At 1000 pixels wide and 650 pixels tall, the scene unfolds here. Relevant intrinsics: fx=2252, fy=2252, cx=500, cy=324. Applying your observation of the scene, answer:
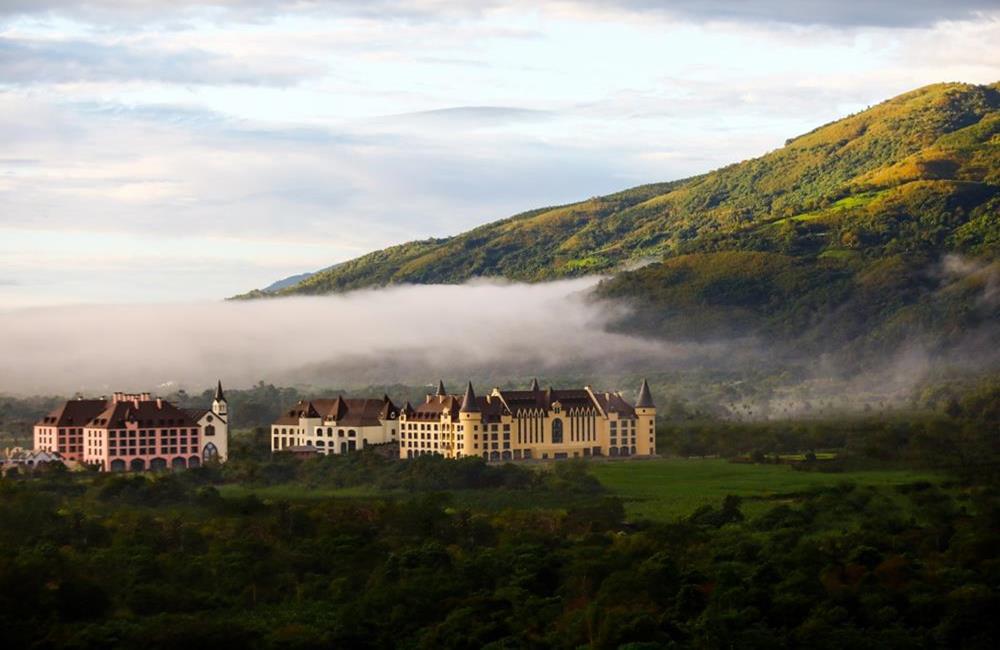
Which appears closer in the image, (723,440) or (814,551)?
(814,551)

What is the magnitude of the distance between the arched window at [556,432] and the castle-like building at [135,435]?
20.6 m

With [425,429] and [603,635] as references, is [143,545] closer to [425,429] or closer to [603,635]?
[603,635]

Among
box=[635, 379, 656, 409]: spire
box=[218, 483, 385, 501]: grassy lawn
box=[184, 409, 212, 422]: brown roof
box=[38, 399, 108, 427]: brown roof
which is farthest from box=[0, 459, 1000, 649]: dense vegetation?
box=[635, 379, 656, 409]: spire

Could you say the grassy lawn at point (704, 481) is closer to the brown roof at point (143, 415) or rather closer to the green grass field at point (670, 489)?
the green grass field at point (670, 489)

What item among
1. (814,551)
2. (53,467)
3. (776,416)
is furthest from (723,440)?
(814,551)

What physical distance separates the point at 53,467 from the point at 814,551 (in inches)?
2050

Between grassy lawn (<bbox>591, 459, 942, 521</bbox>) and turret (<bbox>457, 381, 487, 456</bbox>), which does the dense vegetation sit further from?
turret (<bbox>457, 381, 487, 456</bbox>)

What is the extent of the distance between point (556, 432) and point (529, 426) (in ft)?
6.14

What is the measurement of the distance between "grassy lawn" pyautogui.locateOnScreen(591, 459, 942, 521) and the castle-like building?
24.0 metres

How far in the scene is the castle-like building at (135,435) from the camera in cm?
13462

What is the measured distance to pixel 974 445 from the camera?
137500 mm

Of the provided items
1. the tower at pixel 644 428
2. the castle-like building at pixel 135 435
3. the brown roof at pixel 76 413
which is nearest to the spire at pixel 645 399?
the tower at pixel 644 428

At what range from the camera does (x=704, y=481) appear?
126 metres

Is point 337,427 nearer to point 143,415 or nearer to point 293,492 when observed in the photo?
point 143,415
